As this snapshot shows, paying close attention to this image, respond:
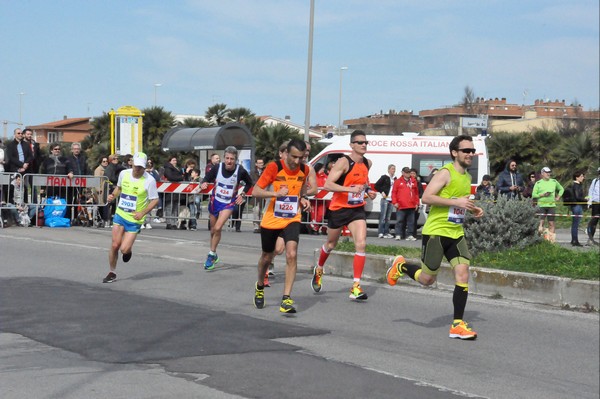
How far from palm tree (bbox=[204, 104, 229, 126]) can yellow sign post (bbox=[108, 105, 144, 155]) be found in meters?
28.6

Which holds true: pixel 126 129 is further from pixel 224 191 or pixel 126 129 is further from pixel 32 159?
pixel 224 191

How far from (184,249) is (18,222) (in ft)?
20.9

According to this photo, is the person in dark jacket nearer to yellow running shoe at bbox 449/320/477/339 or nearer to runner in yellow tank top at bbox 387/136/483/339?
runner in yellow tank top at bbox 387/136/483/339

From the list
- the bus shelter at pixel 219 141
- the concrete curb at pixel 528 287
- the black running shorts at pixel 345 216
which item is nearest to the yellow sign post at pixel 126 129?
the bus shelter at pixel 219 141

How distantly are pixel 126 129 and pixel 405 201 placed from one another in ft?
33.9

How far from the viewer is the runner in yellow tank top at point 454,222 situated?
9.29 meters

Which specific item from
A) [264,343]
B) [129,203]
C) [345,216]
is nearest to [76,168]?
[129,203]

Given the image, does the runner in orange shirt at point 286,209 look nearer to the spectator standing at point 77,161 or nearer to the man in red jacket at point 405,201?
the man in red jacket at point 405,201

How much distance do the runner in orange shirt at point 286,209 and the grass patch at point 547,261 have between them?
10.5 feet

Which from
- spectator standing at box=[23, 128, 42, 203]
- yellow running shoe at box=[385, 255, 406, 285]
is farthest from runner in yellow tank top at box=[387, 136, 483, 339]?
spectator standing at box=[23, 128, 42, 203]

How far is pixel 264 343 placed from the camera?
8.55 m

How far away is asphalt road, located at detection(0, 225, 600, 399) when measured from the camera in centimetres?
707

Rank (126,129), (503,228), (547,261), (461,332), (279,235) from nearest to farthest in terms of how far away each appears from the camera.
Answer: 1. (461,332)
2. (279,235)
3. (547,261)
4. (503,228)
5. (126,129)

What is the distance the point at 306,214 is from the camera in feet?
80.9
